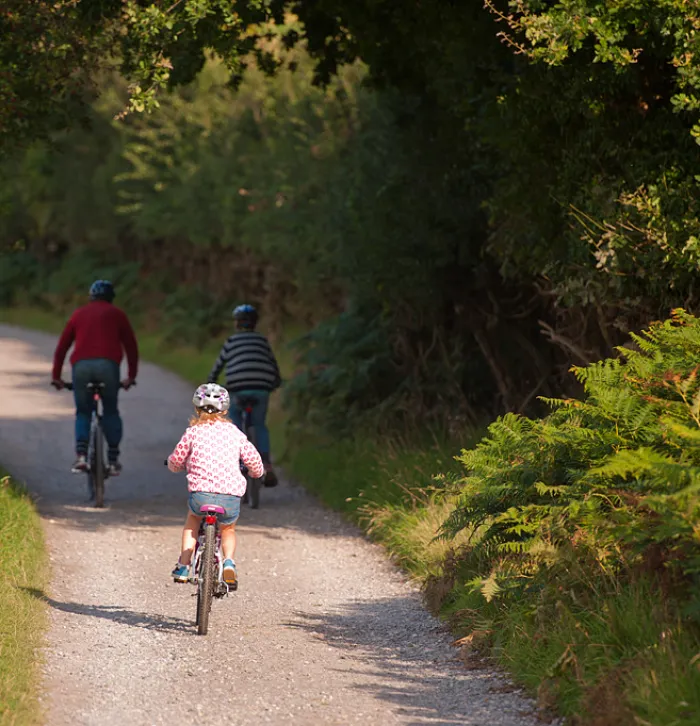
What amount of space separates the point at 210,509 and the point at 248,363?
18.4ft

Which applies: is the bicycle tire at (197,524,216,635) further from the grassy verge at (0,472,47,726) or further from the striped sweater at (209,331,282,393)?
the striped sweater at (209,331,282,393)

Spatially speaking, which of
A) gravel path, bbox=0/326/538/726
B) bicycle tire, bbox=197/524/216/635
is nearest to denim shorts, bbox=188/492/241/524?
bicycle tire, bbox=197/524/216/635

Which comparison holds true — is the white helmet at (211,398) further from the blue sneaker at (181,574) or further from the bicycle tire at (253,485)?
the bicycle tire at (253,485)

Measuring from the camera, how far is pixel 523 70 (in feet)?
39.7

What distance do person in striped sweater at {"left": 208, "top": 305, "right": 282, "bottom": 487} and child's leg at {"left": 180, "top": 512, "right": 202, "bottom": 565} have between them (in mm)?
5232

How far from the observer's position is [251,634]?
8.90 meters

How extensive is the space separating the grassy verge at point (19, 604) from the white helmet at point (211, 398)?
175 cm

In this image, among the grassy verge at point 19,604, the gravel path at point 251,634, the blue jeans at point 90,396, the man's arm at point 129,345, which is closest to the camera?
the grassy verge at point 19,604

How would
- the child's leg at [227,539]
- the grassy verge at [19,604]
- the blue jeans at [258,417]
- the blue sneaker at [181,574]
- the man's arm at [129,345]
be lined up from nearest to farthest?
the grassy verge at [19,604] → the blue sneaker at [181,574] → the child's leg at [227,539] → the man's arm at [129,345] → the blue jeans at [258,417]

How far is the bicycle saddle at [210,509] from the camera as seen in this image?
8953 millimetres

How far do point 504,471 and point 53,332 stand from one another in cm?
3219

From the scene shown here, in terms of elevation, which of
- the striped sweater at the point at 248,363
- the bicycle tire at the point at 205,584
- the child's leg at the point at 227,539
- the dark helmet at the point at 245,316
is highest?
the dark helmet at the point at 245,316

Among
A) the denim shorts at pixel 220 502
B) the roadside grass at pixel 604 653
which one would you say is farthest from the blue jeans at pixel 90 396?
the roadside grass at pixel 604 653

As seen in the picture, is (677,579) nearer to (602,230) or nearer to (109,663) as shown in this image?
(109,663)
